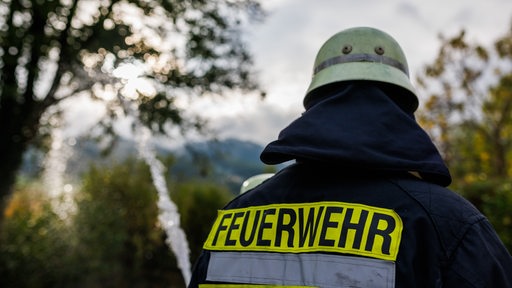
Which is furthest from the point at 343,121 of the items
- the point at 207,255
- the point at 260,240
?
the point at 207,255

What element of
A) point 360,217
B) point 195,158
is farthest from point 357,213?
point 195,158

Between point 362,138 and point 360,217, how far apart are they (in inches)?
8.2

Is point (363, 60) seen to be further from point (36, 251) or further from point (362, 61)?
point (36, 251)

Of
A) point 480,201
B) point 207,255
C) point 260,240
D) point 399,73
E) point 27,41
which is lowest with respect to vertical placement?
point 480,201

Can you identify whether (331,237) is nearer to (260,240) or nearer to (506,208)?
(260,240)

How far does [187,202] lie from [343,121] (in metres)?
9.34

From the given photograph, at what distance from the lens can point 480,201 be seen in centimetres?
789

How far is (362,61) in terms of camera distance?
5.59ft

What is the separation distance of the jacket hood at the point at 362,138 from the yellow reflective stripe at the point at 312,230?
5.2 inches

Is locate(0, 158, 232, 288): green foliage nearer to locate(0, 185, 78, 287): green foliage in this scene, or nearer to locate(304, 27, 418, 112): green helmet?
locate(0, 185, 78, 287): green foliage

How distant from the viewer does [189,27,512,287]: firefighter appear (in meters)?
1.25

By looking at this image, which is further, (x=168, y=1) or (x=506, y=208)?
(x=168, y=1)

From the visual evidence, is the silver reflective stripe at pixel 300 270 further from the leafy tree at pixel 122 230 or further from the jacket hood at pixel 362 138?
the leafy tree at pixel 122 230

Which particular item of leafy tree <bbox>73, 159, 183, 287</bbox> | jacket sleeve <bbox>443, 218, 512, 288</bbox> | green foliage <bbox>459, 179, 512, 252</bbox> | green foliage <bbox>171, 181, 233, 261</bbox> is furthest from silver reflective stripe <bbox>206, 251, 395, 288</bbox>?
green foliage <bbox>171, 181, 233, 261</bbox>
